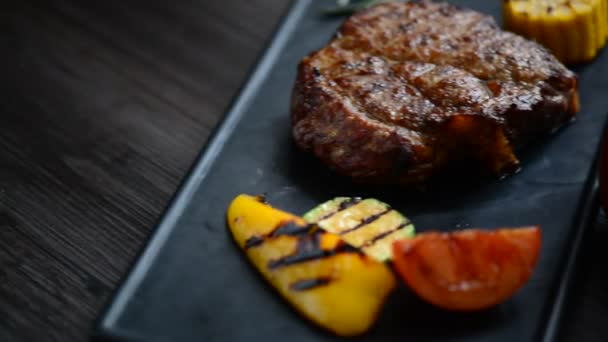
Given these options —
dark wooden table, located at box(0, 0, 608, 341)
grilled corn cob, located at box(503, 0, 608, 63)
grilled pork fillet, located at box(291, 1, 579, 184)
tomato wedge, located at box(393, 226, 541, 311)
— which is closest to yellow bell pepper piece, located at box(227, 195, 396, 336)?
tomato wedge, located at box(393, 226, 541, 311)

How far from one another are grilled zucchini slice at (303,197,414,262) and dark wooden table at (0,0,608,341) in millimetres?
772

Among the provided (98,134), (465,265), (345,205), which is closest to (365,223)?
(345,205)

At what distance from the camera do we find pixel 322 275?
3162 millimetres

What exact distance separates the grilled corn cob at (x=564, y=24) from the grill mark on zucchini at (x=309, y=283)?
6.63 feet

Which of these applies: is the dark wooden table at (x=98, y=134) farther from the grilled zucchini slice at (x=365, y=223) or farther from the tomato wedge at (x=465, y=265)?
the grilled zucchini slice at (x=365, y=223)

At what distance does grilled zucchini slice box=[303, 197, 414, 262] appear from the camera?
11.0 feet

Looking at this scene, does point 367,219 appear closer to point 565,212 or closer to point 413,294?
point 413,294

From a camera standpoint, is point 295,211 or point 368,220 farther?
point 295,211

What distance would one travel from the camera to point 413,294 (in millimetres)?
3305

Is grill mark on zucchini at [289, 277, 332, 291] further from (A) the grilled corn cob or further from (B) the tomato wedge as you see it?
(A) the grilled corn cob

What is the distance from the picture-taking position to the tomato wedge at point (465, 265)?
3.06 metres

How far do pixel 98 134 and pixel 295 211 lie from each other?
5.03 ft

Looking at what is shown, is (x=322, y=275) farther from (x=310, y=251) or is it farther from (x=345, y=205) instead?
(x=345, y=205)

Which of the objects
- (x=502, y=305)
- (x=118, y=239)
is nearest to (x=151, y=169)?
(x=118, y=239)
